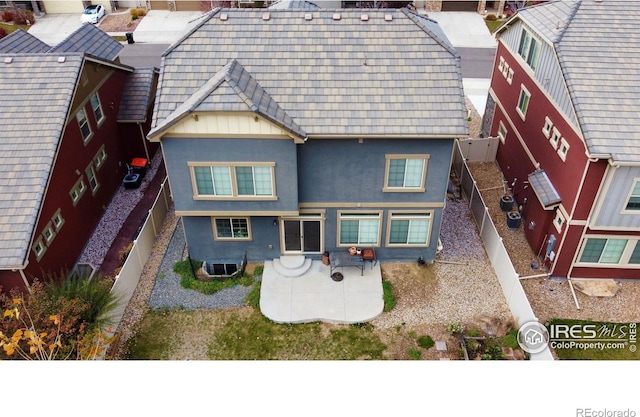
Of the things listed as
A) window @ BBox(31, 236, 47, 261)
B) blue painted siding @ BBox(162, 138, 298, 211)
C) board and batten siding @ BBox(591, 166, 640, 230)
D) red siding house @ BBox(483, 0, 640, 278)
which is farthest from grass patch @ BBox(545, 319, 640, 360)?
window @ BBox(31, 236, 47, 261)

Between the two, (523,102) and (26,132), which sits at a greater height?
(26,132)

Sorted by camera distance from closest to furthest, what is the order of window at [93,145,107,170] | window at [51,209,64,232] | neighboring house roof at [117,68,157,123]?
window at [51,209,64,232], window at [93,145,107,170], neighboring house roof at [117,68,157,123]

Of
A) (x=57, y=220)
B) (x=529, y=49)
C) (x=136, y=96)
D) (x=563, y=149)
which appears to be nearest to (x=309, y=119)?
(x=563, y=149)

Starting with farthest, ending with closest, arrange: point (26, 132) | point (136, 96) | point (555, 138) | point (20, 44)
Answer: point (136, 96) < point (20, 44) < point (555, 138) < point (26, 132)

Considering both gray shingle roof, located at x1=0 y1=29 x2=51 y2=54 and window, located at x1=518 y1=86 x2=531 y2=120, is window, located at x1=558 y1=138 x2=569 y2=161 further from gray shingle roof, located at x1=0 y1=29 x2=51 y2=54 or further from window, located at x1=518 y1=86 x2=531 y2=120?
gray shingle roof, located at x1=0 y1=29 x2=51 y2=54

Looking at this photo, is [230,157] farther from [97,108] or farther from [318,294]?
[97,108]
